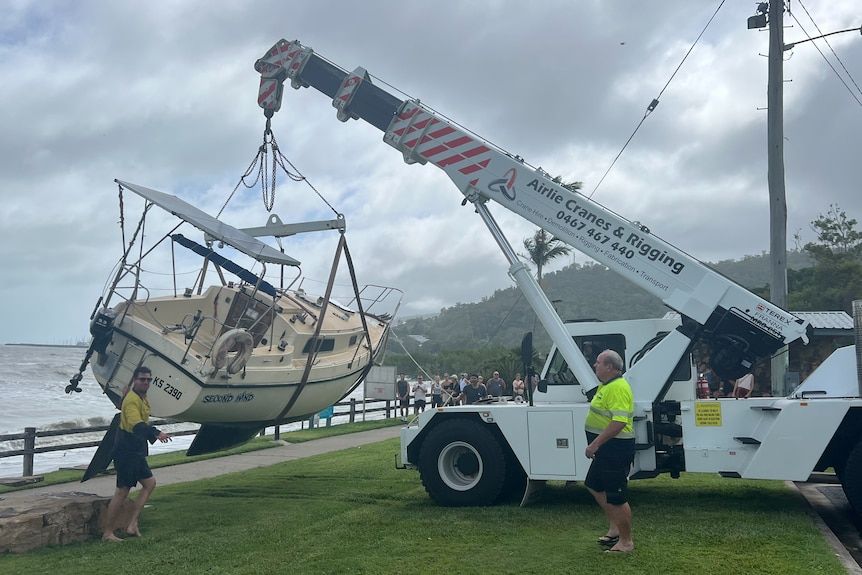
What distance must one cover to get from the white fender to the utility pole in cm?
915

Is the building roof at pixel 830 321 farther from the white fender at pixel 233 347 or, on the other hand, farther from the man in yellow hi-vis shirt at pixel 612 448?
the white fender at pixel 233 347

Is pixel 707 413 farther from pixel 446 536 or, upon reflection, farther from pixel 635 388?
pixel 446 536

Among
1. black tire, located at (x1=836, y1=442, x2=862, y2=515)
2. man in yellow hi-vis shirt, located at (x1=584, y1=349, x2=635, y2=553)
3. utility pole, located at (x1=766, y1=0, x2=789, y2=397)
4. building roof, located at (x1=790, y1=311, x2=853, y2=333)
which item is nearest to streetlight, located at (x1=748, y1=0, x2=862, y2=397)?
utility pole, located at (x1=766, y1=0, x2=789, y2=397)

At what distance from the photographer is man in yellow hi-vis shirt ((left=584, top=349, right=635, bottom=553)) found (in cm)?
624

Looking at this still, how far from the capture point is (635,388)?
8.31m

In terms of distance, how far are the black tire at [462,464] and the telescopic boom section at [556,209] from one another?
269 centimetres

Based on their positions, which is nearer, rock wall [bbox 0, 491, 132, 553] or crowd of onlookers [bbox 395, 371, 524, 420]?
rock wall [bbox 0, 491, 132, 553]

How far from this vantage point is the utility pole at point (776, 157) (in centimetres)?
1275

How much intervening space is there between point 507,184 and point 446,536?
460 centimetres

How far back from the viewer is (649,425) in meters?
8.21

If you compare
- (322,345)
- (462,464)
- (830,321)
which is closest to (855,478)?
(462,464)

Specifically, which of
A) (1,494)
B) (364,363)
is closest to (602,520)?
(364,363)

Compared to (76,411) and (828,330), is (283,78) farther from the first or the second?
(76,411)

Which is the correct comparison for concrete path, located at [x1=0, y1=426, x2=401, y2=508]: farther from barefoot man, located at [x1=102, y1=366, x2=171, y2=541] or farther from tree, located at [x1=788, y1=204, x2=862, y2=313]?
tree, located at [x1=788, y1=204, x2=862, y2=313]
